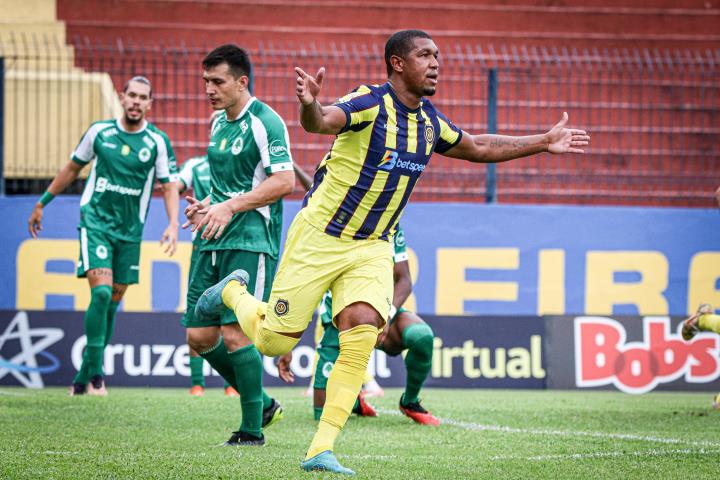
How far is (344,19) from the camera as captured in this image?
19891mm

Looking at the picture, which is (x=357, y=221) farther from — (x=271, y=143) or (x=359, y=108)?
(x=271, y=143)

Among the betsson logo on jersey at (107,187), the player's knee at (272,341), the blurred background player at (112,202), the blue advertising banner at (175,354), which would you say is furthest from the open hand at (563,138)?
the blue advertising banner at (175,354)

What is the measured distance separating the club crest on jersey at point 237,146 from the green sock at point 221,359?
1128 mm

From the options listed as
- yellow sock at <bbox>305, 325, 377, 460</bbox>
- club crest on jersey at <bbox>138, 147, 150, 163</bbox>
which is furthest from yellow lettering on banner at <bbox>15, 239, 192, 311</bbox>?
yellow sock at <bbox>305, 325, 377, 460</bbox>

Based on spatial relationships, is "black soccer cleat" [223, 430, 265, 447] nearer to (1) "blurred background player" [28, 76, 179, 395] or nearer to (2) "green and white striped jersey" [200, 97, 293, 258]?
(2) "green and white striped jersey" [200, 97, 293, 258]

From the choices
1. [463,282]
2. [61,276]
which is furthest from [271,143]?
[61,276]

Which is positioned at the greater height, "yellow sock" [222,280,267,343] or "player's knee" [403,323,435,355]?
"yellow sock" [222,280,267,343]

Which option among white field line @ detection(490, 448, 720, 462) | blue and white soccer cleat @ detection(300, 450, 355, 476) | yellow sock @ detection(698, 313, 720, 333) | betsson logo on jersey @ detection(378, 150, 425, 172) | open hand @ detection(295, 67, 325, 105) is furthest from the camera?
yellow sock @ detection(698, 313, 720, 333)

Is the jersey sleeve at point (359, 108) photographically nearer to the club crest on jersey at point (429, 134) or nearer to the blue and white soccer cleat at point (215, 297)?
the club crest on jersey at point (429, 134)

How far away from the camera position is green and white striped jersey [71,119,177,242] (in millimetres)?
9750

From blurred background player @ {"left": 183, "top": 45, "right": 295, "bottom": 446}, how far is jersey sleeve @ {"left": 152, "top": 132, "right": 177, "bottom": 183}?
3077 mm

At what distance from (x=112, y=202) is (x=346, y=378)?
4900 mm

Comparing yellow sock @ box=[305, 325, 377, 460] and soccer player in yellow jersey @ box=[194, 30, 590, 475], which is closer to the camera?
yellow sock @ box=[305, 325, 377, 460]

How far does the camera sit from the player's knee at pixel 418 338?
314 inches
